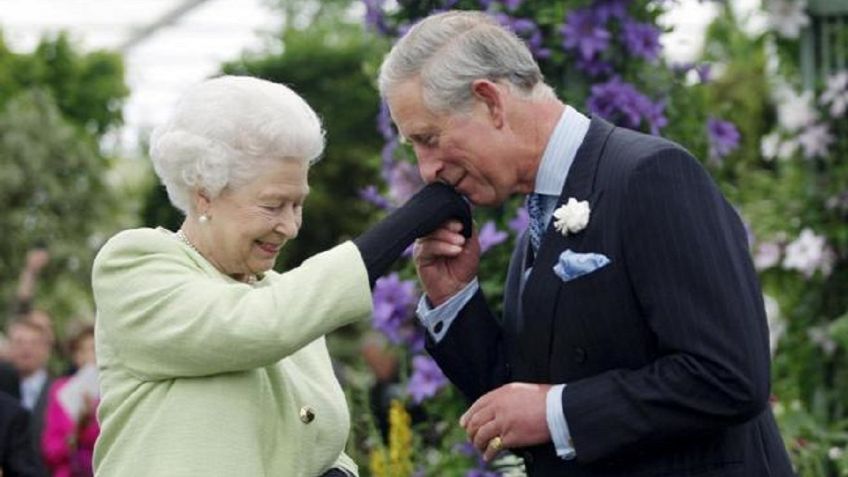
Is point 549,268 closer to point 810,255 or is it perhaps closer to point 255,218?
point 255,218

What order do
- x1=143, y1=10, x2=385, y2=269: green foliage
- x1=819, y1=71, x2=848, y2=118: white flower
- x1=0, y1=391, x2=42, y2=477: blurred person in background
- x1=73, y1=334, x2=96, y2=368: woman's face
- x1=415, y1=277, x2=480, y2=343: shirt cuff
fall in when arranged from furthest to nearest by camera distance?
1. x1=143, y1=10, x2=385, y2=269: green foliage
2. x1=73, y1=334, x2=96, y2=368: woman's face
3. x1=819, y1=71, x2=848, y2=118: white flower
4. x1=0, y1=391, x2=42, y2=477: blurred person in background
5. x1=415, y1=277, x2=480, y2=343: shirt cuff

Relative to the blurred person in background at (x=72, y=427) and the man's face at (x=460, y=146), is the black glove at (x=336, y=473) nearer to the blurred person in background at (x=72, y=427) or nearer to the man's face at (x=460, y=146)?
the man's face at (x=460, y=146)

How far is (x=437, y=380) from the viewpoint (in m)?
5.17

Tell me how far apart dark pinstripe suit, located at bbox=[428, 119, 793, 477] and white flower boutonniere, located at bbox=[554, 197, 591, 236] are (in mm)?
15

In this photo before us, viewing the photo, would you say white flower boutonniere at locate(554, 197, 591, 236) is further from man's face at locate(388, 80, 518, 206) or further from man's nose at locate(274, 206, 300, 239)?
man's nose at locate(274, 206, 300, 239)

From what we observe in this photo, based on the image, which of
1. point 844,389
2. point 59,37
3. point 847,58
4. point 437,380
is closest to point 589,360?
point 437,380

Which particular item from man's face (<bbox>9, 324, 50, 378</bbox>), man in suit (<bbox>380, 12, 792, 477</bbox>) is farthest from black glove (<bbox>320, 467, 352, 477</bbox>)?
man's face (<bbox>9, 324, 50, 378</bbox>)

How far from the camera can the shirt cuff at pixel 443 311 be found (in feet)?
10.6

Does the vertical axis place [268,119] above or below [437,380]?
above

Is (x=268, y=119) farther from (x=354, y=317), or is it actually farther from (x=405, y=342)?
(x=405, y=342)

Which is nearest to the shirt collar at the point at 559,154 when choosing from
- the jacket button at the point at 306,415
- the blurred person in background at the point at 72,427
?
the jacket button at the point at 306,415

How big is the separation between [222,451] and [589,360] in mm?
633

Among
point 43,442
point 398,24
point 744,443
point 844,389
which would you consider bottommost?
point 43,442

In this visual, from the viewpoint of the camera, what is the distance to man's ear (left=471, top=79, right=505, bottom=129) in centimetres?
299
